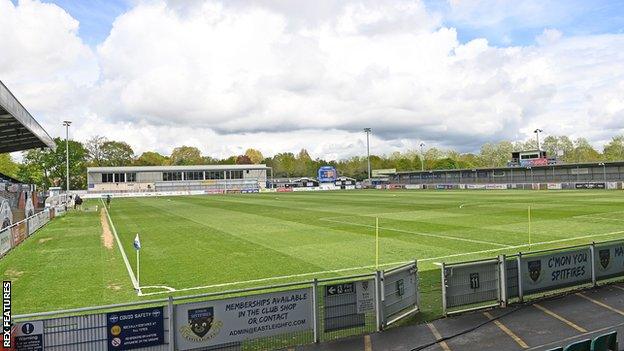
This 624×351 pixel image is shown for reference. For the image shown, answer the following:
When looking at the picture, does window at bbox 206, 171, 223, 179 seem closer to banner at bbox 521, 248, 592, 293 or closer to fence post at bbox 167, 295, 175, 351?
banner at bbox 521, 248, 592, 293

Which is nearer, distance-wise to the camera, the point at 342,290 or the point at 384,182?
the point at 342,290

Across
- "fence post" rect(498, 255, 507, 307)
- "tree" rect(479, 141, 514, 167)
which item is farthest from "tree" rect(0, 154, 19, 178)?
"tree" rect(479, 141, 514, 167)

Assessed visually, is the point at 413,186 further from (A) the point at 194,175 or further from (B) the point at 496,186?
(A) the point at 194,175

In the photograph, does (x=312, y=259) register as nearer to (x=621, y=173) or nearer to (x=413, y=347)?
(x=413, y=347)

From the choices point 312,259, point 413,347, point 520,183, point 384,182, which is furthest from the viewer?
point 384,182

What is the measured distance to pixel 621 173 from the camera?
267 ft

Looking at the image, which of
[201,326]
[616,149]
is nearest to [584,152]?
[616,149]

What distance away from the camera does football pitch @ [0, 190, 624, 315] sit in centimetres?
1639

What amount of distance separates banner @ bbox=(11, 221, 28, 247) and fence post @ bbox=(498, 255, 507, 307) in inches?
998

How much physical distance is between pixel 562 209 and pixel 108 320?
39.6 m

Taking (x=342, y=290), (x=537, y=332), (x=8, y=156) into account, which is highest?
(x=8, y=156)

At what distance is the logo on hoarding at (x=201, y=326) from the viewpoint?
9672 mm

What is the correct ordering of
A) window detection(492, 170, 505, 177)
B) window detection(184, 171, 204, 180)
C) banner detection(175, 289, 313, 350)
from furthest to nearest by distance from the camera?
window detection(184, 171, 204, 180) → window detection(492, 170, 505, 177) → banner detection(175, 289, 313, 350)

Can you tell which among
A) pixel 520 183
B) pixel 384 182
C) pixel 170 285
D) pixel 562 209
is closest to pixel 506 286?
pixel 170 285
